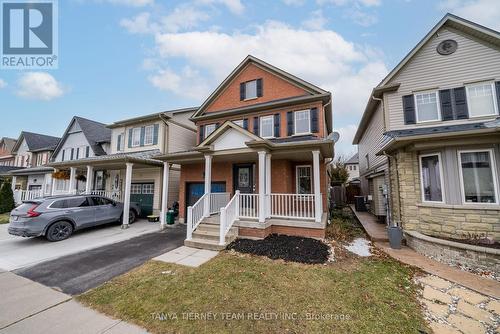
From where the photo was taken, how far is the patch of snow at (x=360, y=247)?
696 centimetres

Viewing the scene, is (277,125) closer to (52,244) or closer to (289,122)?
(289,122)

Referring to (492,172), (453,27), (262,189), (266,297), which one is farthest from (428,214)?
(453,27)

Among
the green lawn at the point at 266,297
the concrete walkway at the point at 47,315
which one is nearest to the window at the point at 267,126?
the green lawn at the point at 266,297

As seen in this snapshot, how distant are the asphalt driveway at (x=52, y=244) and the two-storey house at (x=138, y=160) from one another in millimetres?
2449

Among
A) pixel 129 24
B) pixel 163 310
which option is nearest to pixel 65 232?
pixel 163 310

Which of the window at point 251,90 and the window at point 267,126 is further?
the window at point 251,90

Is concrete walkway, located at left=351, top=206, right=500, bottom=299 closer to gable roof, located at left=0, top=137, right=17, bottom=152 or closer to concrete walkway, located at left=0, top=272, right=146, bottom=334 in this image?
concrete walkway, located at left=0, top=272, right=146, bottom=334

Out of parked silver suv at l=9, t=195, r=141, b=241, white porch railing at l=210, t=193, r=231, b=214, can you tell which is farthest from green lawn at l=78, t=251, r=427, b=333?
parked silver suv at l=9, t=195, r=141, b=241

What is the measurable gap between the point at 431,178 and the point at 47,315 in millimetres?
11230

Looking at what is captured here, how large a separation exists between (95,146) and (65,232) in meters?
11.2

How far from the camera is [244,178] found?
35.4 feet

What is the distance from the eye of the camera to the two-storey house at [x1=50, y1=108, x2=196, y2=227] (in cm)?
1350

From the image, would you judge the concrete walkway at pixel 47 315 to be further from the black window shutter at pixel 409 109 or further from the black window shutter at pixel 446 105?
the black window shutter at pixel 446 105

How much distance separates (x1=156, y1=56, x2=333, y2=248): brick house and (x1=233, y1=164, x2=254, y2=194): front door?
52 mm
